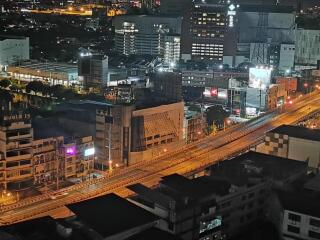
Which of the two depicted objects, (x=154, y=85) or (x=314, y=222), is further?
(x=154, y=85)

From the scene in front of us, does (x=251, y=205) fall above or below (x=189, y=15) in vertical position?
below

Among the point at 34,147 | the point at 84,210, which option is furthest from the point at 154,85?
the point at 84,210

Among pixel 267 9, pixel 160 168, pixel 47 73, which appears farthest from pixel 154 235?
pixel 267 9

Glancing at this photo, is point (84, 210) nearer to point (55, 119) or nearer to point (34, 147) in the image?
point (34, 147)

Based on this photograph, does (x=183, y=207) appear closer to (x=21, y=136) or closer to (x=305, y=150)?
(x=21, y=136)

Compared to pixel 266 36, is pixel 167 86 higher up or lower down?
lower down

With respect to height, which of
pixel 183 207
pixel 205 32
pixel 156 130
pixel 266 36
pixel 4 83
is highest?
pixel 205 32
